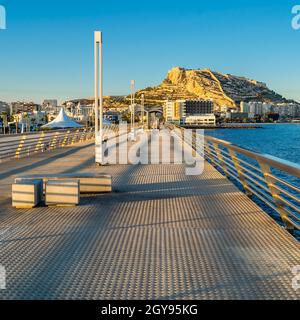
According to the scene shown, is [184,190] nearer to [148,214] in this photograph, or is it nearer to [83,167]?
[148,214]

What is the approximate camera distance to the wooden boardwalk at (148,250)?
326 centimetres

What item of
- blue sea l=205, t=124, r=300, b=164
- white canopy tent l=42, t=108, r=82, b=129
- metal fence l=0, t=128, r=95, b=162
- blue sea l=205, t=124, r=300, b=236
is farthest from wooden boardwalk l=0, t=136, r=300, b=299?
white canopy tent l=42, t=108, r=82, b=129

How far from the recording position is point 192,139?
56.6ft

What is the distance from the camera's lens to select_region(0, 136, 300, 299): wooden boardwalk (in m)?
3.26

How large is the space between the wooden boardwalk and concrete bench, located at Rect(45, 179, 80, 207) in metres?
0.20

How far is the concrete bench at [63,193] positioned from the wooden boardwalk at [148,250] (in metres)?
0.20

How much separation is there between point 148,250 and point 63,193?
2.48 meters

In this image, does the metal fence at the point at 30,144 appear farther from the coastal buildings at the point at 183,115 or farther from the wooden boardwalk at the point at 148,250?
the coastal buildings at the point at 183,115

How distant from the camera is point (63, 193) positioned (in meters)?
6.34

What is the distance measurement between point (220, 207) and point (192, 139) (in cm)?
1107

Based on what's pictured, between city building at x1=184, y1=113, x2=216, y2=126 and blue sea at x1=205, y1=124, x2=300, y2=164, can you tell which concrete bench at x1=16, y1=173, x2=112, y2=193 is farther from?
city building at x1=184, y1=113, x2=216, y2=126

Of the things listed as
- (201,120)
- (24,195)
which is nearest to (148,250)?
(24,195)

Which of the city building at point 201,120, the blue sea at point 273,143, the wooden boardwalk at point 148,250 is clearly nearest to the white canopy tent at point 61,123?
the blue sea at point 273,143

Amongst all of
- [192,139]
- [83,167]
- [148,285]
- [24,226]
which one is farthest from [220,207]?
[192,139]
